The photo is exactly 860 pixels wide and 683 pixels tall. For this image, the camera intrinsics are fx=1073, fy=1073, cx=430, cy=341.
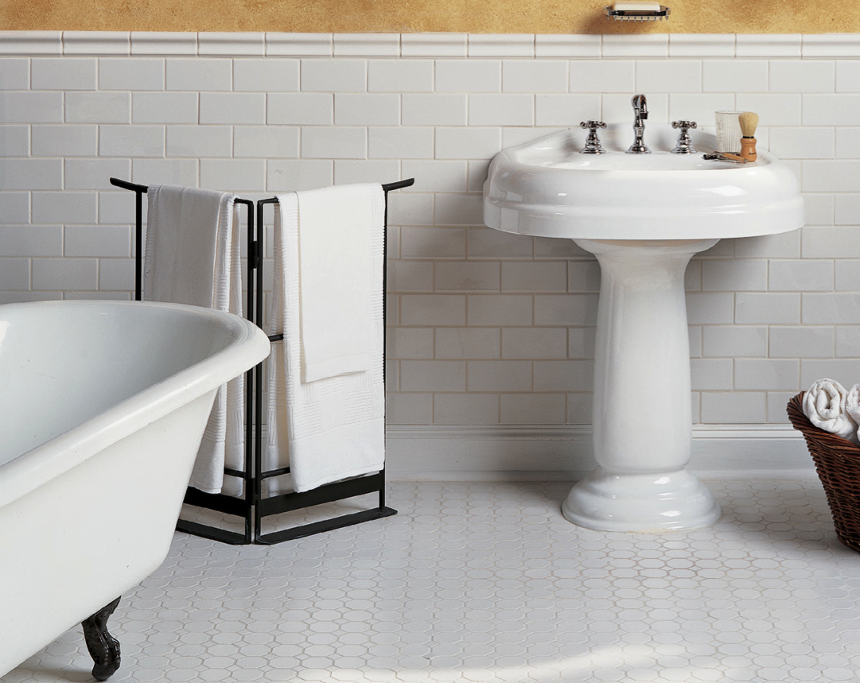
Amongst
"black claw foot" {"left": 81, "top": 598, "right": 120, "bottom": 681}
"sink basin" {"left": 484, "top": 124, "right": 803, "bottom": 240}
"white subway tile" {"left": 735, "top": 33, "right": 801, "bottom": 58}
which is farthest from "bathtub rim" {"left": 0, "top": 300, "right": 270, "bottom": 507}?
"white subway tile" {"left": 735, "top": 33, "right": 801, "bottom": 58}

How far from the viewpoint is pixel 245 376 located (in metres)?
2.70

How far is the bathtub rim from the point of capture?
1456 mm

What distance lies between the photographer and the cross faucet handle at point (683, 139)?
9.68 ft

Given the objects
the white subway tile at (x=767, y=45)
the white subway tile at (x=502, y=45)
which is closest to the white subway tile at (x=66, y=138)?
the white subway tile at (x=502, y=45)

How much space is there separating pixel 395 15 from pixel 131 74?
0.77m

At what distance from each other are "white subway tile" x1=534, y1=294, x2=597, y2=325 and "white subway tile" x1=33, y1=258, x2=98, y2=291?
1.31 meters

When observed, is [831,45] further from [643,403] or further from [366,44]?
[366,44]

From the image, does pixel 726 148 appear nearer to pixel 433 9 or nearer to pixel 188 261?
pixel 433 9

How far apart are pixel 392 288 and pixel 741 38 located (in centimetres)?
122

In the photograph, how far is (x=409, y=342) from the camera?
10.5 ft

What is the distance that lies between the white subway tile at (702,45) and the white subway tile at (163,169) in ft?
4.66

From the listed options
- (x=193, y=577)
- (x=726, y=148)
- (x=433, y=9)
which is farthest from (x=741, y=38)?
(x=193, y=577)

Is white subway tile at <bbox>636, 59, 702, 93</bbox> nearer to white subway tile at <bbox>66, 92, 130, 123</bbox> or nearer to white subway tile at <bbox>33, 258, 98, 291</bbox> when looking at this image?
white subway tile at <bbox>66, 92, 130, 123</bbox>

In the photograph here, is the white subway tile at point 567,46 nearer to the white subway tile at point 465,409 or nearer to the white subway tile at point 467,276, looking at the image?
the white subway tile at point 467,276
